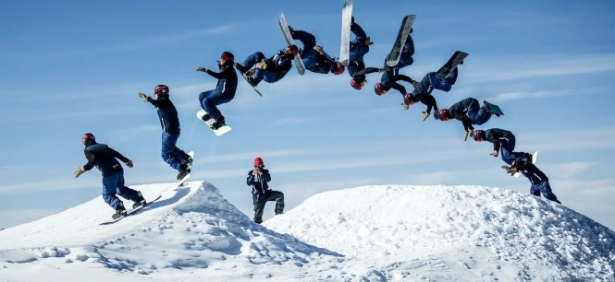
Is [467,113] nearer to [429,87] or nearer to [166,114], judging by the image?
[429,87]

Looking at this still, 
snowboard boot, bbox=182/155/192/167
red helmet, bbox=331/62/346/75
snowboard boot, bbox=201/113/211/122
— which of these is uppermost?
red helmet, bbox=331/62/346/75

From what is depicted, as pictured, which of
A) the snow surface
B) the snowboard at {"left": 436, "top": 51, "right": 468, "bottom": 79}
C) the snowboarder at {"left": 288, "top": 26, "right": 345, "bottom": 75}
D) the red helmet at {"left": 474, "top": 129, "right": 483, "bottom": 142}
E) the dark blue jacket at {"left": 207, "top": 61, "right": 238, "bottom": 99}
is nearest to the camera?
the snow surface

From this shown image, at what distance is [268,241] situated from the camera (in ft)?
41.9

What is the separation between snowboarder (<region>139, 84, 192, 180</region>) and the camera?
14406 millimetres

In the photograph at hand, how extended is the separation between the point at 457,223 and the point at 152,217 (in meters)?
8.03

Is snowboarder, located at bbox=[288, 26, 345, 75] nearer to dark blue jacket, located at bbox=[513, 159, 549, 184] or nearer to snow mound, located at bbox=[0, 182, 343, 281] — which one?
snow mound, located at bbox=[0, 182, 343, 281]

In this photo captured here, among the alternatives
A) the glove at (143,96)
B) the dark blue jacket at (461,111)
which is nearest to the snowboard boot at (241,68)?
the glove at (143,96)

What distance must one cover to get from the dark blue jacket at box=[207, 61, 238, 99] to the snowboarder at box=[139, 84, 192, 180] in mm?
1162

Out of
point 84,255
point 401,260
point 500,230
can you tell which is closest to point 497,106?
point 500,230

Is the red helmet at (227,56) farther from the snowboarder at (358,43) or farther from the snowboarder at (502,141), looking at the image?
the snowboarder at (502,141)

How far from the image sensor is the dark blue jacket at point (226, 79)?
46.5 ft

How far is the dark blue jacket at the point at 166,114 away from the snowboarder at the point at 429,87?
5.37 metres

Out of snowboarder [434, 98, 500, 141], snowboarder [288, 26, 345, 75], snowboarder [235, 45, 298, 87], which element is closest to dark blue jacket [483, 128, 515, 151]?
snowboarder [434, 98, 500, 141]

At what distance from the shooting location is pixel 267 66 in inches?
561
